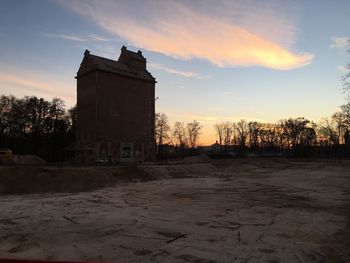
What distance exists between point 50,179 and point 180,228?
20.6m

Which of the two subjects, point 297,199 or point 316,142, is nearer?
point 297,199

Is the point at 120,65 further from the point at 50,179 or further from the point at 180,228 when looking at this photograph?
the point at 180,228

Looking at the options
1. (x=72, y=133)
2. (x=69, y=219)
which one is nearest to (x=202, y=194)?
(x=69, y=219)

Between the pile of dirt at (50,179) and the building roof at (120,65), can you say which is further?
the building roof at (120,65)

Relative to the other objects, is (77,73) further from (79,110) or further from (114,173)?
(114,173)

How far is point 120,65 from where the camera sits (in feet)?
203

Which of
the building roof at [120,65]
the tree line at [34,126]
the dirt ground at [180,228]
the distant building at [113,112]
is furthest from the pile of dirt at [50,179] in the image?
the tree line at [34,126]

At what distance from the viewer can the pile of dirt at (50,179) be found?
99.3ft

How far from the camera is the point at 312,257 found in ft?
34.5

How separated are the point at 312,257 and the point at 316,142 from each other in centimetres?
Answer: 13255

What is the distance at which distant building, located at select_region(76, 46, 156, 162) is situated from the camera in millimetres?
55500

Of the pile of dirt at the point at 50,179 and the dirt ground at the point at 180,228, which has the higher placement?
the pile of dirt at the point at 50,179

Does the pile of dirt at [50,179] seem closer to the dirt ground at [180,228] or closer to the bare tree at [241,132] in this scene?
the dirt ground at [180,228]

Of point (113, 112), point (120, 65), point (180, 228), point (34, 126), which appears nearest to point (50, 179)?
point (180, 228)
